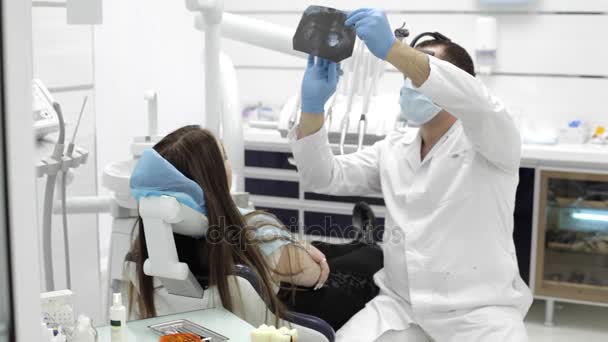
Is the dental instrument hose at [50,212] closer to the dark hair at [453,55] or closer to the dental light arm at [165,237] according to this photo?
the dental light arm at [165,237]

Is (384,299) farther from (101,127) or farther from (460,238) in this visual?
(101,127)

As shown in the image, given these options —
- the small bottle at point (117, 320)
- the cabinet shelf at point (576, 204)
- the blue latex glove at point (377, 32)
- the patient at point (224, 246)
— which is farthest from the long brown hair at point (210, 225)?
the cabinet shelf at point (576, 204)

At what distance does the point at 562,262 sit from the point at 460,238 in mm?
1797

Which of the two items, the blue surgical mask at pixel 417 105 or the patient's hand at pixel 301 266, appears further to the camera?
the blue surgical mask at pixel 417 105

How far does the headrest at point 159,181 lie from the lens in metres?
1.76

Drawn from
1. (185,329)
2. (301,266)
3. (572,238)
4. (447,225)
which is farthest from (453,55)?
(572,238)

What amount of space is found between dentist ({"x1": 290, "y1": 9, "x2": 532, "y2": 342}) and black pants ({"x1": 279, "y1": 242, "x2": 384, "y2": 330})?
5cm

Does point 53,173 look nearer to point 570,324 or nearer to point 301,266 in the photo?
point 301,266

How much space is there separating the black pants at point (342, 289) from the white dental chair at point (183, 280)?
0.24 meters

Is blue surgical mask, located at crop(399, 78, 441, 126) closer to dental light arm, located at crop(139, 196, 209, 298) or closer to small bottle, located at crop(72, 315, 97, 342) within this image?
dental light arm, located at crop(139, 196, 209, 298)

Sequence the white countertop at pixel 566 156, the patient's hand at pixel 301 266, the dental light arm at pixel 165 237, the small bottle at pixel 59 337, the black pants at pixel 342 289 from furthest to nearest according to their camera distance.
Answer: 1. the white countertop at pixel 566 156
2. the black pants at pixel 342 289
3. the patient's hand at pixel 301 266
4. the dental light arm at pixel 165 237
5. the small bottle at pixel 59 337

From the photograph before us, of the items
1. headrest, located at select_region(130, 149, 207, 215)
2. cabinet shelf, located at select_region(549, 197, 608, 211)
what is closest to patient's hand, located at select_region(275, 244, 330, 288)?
headrest, located at select_region(130, 149, 207, 215)

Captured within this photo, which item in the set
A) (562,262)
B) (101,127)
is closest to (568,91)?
(562,262)

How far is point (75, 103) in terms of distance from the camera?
8.90ft
